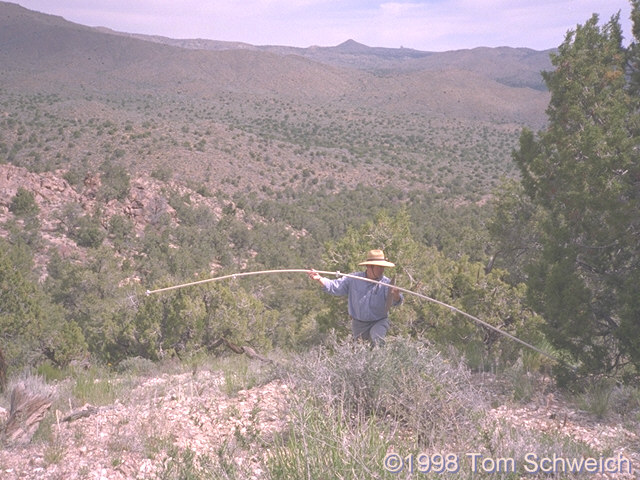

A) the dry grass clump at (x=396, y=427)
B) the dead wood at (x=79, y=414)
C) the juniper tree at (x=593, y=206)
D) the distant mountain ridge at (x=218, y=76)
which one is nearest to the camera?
the dry grass clump at (x=396, y=427)

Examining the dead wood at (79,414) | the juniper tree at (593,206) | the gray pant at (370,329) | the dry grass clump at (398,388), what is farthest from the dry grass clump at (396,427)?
the dead wood at (79,414)

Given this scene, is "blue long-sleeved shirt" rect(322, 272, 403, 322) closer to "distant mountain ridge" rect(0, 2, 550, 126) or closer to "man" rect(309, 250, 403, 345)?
"man" rect(309, 250, 403, 345)

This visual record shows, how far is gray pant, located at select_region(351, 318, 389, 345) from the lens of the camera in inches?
215

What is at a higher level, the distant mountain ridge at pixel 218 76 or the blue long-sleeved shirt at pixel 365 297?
the distant mountain ridge at pixel 218 76

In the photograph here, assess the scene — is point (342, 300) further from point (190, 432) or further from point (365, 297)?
point (190, 432)

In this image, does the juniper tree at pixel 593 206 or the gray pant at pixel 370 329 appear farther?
the gray pant at pixel 370 329

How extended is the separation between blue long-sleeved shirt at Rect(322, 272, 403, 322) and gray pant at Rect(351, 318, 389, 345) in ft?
0.20

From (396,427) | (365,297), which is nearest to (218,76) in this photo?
(365,297)

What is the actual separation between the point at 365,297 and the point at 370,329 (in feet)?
1.15

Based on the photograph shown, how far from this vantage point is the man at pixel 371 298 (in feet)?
17.8

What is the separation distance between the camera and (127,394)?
555 cm

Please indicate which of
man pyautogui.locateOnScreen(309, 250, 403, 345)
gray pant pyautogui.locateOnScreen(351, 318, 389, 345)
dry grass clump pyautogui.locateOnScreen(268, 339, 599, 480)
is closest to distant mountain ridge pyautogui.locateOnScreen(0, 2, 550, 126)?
man pyautogui.locateOnScreen(309, 250, 403, 345)

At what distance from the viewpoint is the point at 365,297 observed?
217 inches

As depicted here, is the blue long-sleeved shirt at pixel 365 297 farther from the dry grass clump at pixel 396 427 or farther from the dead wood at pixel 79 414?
the dead wood at pixel 79 414
